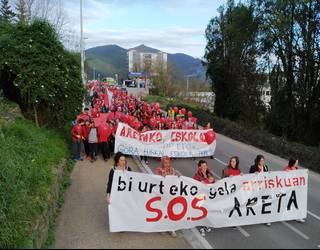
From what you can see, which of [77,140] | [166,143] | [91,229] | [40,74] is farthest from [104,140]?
[91,229]

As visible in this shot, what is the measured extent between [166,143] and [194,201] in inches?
340

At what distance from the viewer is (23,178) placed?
1005 cm

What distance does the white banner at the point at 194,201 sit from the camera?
819cm

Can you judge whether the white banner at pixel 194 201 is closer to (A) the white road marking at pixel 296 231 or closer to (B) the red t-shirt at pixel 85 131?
(A) the white road marking at pixel 296 231

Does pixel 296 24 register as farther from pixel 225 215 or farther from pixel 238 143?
pixel 225 215

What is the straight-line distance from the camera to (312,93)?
1160 inches

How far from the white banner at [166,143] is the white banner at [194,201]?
25.4 ft

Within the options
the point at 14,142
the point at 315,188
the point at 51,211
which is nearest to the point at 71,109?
the point at 14,142

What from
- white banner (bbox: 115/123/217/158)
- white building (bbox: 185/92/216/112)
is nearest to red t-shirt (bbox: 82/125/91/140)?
white banner (bbox: 115/123/217/158)

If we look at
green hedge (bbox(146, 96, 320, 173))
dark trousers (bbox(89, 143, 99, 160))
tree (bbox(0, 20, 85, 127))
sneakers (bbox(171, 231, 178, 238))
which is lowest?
green hedge (bbox(146, 96, 320, 173))

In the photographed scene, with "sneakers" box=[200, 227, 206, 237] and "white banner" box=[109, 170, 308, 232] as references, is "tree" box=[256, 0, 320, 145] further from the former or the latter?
"sneakers" box=[200, 227, 206, 237]

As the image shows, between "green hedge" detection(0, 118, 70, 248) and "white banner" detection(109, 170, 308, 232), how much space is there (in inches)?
68.9

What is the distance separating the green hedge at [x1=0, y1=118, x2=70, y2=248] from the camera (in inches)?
306

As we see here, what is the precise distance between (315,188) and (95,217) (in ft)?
26.8
